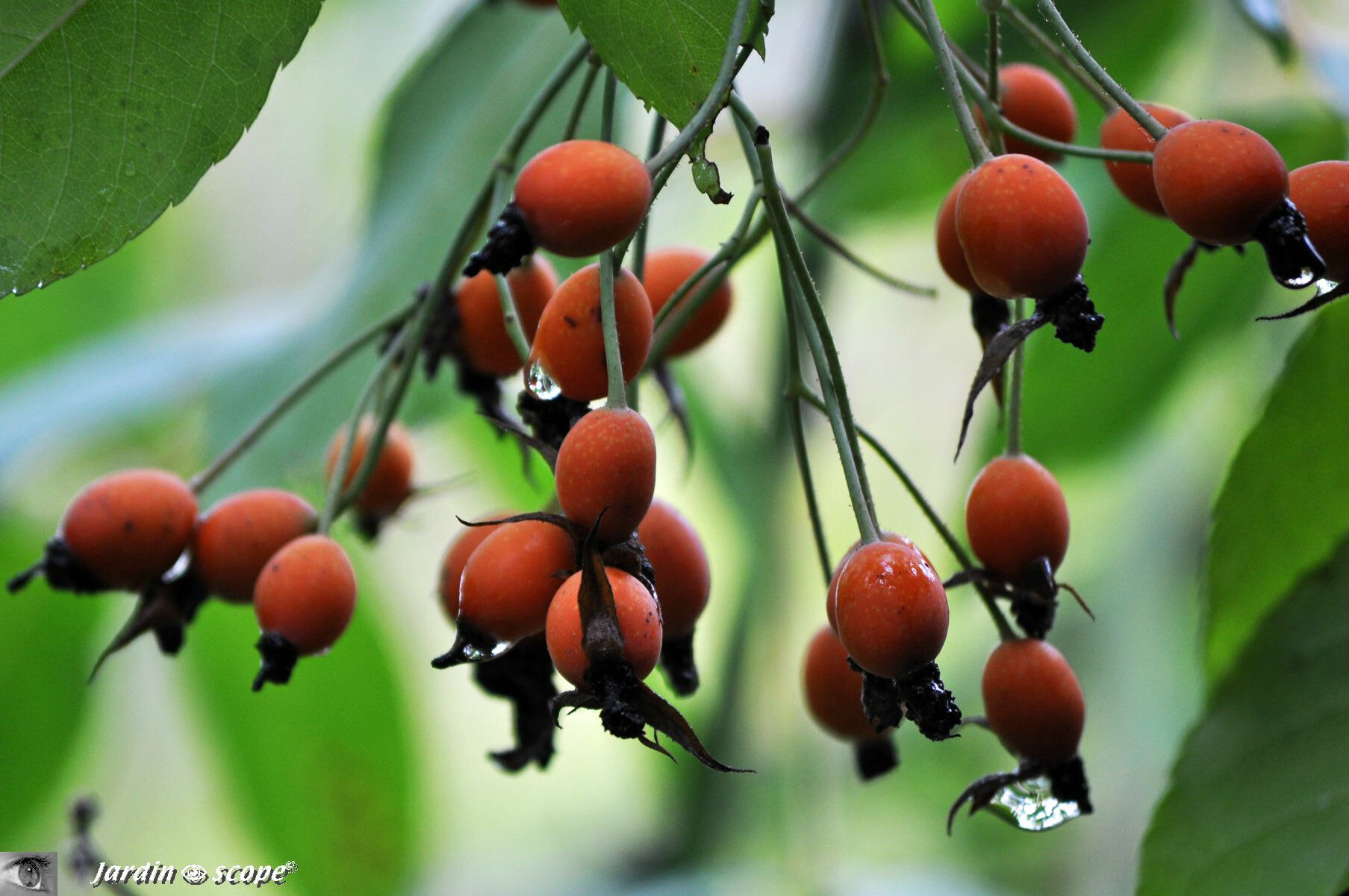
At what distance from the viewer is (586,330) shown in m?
0.49

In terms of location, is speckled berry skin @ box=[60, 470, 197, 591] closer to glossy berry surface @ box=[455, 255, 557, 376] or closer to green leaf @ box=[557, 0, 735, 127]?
glossy berry surface @ box=[455, 255, 557, 376]

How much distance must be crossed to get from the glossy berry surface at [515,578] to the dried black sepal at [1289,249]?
289mm

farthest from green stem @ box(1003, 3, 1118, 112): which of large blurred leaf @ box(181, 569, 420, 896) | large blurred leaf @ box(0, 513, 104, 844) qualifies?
large blurred leaf @ box(0, 513, 104, 844)

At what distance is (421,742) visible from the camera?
4.44 ft

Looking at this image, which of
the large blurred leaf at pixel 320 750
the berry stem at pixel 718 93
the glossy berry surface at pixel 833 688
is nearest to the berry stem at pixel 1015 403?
the glossy berry surface at pixel 833 688

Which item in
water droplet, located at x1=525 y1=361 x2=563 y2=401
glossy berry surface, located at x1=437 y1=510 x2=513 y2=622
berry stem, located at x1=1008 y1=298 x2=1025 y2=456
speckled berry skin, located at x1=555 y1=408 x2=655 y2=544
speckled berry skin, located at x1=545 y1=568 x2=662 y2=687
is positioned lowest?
speckled berry skin, located at x1=545 y1=568 x2=662 y2=687

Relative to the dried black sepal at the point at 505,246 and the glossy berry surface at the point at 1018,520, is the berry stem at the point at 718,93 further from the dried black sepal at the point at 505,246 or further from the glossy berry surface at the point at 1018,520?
the glossy berry surface at the point at 1018,520

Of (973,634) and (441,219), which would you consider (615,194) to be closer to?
(441,219)

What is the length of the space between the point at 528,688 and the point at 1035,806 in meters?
0.25

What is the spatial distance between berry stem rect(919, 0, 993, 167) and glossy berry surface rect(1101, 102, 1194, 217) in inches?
4.6

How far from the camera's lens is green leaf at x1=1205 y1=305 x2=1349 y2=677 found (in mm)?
706

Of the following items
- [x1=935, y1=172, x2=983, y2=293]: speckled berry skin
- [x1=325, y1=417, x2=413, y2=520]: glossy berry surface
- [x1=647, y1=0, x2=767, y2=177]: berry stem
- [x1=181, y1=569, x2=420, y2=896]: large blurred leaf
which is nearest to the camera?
[x1=647, y1=0, x2=767, y2=177]: berry stem

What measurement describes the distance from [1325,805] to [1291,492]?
18cm

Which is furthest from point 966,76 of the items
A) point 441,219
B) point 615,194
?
point 441,219
